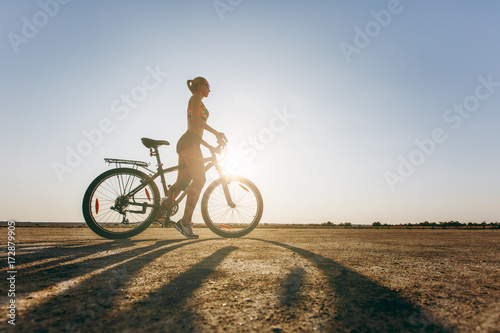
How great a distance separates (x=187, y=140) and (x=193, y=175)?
2.13ft

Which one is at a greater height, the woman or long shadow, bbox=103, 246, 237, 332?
the woman

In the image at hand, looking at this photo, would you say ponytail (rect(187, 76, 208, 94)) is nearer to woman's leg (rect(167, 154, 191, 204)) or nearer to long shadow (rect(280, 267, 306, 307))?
woman's leg (rect(167, 154, 191, 204))

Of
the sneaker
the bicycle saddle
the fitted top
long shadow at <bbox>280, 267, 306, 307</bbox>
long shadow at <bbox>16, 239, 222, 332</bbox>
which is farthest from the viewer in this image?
the fitted top

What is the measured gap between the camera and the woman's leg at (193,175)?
4703 mm

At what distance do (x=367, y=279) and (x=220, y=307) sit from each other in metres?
1.17

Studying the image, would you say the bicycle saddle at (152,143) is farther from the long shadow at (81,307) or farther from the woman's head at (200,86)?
the long shadow at (81,307)

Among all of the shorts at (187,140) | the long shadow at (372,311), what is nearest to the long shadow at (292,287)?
the long shadow at (372,311)

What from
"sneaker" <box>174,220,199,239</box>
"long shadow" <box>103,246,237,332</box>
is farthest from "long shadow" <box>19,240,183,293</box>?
"sneaker" <box>174,220,199,239</box>

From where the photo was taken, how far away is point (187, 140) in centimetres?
477

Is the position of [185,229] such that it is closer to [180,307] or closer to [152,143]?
[152,143]

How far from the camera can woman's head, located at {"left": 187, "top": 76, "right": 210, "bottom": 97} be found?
4855 millimetres

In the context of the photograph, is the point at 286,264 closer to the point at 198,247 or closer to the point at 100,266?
the point at 198,247

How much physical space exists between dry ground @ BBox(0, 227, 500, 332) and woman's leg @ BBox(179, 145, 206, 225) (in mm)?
1988

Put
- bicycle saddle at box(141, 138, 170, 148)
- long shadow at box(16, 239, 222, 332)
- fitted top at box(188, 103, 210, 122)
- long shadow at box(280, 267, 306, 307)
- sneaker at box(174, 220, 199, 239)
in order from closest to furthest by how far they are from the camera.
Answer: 1. long shadow at box(16, 239, 222, 332)
2. long shadow at box(280, 267, 306, 307)
3. sneaker at box(174, 220, 199, 239)
4. bicycle saddle at box(141, 138, 170, 148)
5. fitted top at box(188, 103, 210, 122)
